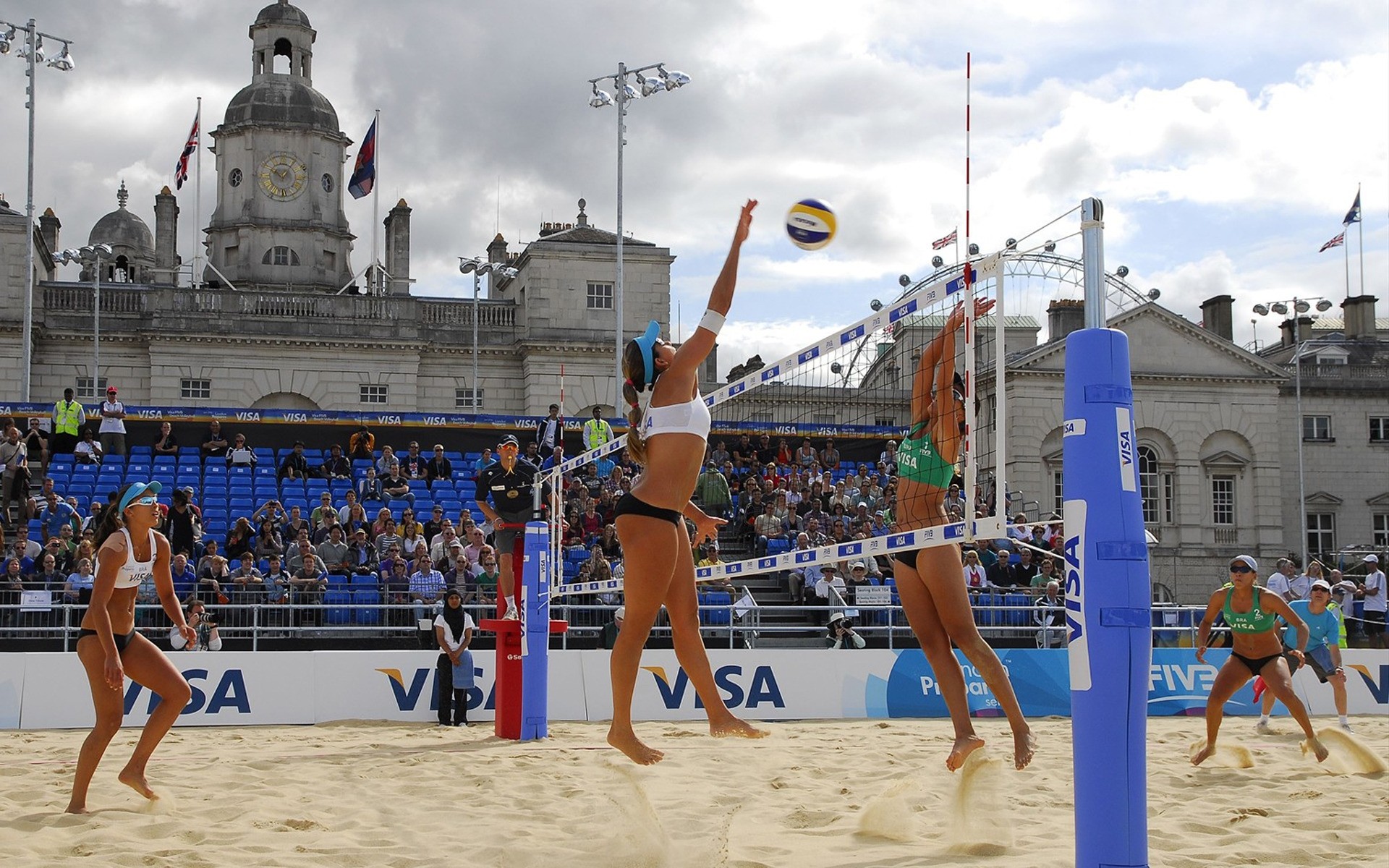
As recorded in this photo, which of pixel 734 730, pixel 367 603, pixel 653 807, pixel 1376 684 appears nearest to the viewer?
pixel 734 730

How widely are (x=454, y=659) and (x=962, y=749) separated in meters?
6.15

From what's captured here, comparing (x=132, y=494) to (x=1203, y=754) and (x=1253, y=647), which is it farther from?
(x=1253, y=647)

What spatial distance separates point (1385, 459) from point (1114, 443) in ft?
142

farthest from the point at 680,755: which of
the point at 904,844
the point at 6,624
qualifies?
the point at 6,624

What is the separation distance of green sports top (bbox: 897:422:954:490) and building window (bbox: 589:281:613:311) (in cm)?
3417

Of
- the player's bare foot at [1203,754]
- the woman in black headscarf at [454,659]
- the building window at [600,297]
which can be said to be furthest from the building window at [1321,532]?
the woman in black headscarf at [454,659]

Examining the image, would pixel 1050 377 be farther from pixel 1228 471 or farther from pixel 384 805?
pixel 384 805

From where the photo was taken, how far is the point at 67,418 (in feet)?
62.2

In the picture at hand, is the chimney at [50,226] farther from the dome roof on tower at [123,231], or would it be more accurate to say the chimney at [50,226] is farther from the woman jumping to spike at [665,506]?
the woman jumping to spike at [665,506]

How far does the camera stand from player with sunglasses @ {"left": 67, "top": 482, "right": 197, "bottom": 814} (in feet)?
22.1

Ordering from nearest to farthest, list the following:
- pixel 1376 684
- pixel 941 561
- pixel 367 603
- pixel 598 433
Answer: pixel 941 561 < pixel 1376 684 < pixel 367 603 < pixel 598 433

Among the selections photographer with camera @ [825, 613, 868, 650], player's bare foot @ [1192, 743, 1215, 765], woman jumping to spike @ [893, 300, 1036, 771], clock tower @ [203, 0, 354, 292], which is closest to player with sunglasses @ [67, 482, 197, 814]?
woman jumping to spike @ [893, 300, 1036, 771]

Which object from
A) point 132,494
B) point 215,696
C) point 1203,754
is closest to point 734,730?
point 132,494

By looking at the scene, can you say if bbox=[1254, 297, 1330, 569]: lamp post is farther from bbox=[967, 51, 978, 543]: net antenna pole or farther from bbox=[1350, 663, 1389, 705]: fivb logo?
bbox=[967, 51, 978, 543]: net antenna pole
